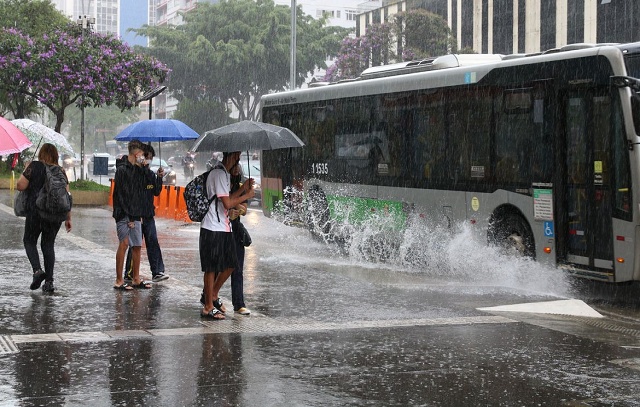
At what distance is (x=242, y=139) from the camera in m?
9.84

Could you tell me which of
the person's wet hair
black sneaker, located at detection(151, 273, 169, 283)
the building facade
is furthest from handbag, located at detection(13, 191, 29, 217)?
the building facade

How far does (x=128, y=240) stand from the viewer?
38.5 feet

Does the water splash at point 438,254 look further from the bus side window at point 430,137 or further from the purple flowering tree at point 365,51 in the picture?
the purple flowering tree at point 365,51

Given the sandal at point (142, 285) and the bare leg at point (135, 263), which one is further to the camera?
the sandal at point (142, 285)

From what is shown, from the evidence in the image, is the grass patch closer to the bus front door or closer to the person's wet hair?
the person's wet hair

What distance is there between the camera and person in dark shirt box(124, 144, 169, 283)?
11.9 meters

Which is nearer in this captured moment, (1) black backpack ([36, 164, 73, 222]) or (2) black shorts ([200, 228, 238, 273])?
(2) black shorts ([200, 228, 238, 273])

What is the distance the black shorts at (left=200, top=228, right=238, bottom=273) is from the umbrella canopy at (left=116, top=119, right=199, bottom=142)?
30.5ft

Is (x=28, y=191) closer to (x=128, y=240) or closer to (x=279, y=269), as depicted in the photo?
(x=128, y=240)

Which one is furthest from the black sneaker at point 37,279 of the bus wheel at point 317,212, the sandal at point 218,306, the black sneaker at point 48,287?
the bus wheel at point 317,212

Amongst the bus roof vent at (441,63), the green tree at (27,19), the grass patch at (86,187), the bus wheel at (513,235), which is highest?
the green tree at (27,19)

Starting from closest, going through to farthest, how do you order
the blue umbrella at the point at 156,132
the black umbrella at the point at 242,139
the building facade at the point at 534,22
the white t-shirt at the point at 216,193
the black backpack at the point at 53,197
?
1. the white t-shirt at the point at 216,193
2. the black umbrella at the point at 242,139
3. the black backpack at the point at 53,197
4. the blue umbrella at the point at 156,132
5. the building facade at the point at 534,22

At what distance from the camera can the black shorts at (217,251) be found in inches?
381

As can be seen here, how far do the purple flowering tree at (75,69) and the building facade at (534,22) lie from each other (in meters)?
29.7
